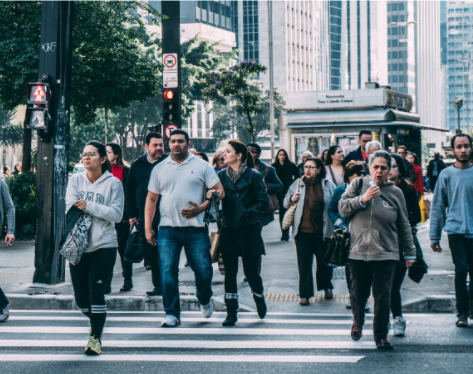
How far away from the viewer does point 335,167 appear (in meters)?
10.1

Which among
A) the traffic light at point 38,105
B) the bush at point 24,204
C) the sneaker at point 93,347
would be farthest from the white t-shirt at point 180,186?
the bush at point 24,204

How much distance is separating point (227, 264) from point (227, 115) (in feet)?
236

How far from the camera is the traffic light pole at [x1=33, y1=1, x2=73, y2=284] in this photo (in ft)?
32.0

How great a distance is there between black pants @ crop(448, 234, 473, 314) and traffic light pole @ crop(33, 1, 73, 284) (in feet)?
16.0

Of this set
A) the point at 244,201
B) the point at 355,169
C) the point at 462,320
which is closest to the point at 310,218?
the point at 355,169

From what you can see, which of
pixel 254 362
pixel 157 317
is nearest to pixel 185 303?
pixel 157 317

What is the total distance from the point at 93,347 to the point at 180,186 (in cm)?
181

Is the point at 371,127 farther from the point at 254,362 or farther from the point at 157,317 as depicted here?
the point at 254,362

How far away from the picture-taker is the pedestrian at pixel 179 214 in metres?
7.31

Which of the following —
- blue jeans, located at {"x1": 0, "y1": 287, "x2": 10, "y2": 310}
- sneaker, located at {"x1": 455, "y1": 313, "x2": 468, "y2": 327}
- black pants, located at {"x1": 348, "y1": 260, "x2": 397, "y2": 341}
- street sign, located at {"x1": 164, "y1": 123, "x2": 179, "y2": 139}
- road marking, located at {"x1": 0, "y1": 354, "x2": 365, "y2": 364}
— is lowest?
road marking, located at {"x1": 0, "y1": 354, "x2": 365, "y2": 364}

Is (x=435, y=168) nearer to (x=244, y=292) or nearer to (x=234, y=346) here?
(x=244, y=292)

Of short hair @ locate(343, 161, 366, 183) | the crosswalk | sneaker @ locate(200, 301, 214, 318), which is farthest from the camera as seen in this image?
sneaker @ locate(200, 301, 214, 318)

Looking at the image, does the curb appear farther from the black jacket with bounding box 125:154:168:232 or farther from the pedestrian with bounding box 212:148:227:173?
the pedestrian with bounding box 212:148:227:173

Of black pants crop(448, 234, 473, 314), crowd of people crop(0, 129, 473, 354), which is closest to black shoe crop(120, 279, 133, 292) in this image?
crowd of people crop(0, 129, 473, 354)
